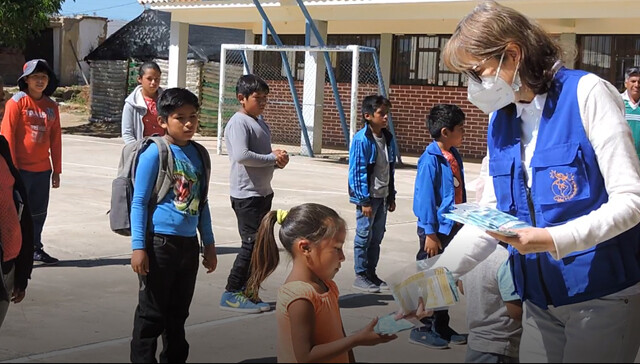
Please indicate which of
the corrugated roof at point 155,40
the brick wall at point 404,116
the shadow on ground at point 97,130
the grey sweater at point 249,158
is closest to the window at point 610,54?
the brick wall at point 404,116

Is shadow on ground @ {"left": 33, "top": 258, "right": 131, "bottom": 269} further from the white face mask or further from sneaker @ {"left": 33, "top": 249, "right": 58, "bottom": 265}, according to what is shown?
the white face mask

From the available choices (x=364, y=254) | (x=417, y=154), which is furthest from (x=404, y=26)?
(x=364, y=254)

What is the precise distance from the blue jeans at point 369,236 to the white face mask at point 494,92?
4470 mm

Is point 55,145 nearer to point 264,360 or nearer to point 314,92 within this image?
point 264,360

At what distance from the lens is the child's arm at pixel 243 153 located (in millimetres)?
7020

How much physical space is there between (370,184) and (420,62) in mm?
14894

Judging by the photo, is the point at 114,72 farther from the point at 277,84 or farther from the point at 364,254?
the point at 364,254

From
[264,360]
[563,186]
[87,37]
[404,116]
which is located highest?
[87,37]

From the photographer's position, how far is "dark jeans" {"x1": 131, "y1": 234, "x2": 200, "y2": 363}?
16.3 feet

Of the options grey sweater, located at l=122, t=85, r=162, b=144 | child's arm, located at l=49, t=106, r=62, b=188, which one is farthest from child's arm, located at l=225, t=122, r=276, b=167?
child's arm, located at l=49, t=106, r=62, b=188

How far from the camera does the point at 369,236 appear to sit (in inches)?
304

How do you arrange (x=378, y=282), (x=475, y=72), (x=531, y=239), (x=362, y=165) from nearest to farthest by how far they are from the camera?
(x=531, y=239)
(x=475, y=72)
(x=362, y=165)
(x=378, y=282)

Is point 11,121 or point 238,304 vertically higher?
point 11,121

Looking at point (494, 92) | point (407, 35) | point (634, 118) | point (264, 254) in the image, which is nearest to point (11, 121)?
point (264, 254)
